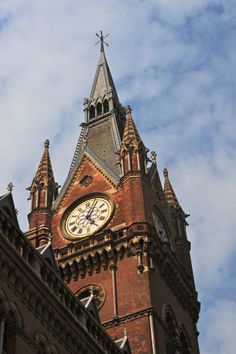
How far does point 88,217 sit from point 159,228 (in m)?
4.79

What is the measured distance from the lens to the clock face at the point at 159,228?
51.2 metres

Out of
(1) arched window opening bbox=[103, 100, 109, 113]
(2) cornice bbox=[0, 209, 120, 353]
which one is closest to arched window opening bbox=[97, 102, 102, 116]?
(1) arched window opening bbox=[103, 100, 109, 113]

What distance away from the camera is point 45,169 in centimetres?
5600

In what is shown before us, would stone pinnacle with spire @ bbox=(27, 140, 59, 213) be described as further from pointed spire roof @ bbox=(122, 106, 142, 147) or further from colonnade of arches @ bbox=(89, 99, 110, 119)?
colonnade of arches @ bbox=(89, 99, 110, 119)

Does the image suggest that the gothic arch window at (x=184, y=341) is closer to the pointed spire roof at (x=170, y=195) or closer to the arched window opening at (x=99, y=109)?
the pointed spire roof at (x=170, y=195)

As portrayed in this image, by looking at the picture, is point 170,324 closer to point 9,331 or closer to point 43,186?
point 43,186

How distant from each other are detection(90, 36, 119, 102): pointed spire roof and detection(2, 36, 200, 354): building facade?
6.02 meters

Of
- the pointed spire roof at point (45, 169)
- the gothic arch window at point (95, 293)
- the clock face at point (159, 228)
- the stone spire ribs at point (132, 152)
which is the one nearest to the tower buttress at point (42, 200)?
the pointed spire roof at point (45, 169)

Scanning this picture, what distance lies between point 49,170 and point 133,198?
357 inches

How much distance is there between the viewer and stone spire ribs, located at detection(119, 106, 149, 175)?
51875 millimetres

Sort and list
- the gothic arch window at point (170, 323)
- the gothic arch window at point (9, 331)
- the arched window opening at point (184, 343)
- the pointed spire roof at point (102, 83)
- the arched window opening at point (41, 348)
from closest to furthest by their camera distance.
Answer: the gothic arch window at point (9, 331), the arched window opening at point (41, 348), the gothic arch window at point (170, 323), the arched window opening at point (184, 343), the pointed spire roof at point (102, 83)

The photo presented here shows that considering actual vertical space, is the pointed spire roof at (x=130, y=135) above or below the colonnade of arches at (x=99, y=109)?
below

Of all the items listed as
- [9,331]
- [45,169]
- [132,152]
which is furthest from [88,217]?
[9,331]

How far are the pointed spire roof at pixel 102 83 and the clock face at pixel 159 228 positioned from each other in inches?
621
